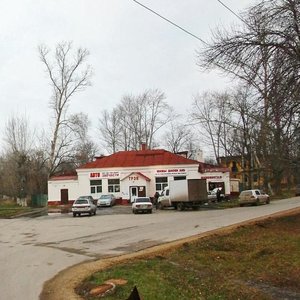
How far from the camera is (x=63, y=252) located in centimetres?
1728

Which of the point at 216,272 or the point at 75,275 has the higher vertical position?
the point at 75,275

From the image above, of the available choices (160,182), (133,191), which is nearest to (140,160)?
(160,182)

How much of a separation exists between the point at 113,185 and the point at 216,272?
48.6 metres

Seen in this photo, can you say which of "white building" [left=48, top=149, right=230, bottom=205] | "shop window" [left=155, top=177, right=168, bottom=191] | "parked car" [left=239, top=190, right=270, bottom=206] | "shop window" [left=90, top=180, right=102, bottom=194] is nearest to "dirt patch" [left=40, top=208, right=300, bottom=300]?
"parked car" [left=239, top=190, right=270, bottom=206]

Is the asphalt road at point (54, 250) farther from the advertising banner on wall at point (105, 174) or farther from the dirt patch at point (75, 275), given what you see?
the advertising banner on wall at point (105, 174)

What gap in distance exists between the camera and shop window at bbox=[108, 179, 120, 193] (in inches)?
2366

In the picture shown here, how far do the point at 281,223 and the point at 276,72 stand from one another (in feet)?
31.0

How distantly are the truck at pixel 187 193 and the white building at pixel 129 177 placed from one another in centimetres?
1408

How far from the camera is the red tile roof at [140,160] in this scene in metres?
60.7

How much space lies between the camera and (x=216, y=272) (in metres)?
12.2

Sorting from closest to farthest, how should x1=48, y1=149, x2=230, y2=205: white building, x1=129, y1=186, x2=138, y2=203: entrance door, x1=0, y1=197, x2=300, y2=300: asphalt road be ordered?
1. x1=0, y1=197, x2=300, y2=300: asphalt road
2. x1=129, y1=186, x2=138, y2=203: entrance door
3. x1=48, y1=149, x2=230, y2=205: white building

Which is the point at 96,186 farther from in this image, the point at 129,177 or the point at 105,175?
the point at 129,177

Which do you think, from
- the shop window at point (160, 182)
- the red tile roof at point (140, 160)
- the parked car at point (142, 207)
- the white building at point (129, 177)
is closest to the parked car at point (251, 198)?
the parked car at point (142, 207)

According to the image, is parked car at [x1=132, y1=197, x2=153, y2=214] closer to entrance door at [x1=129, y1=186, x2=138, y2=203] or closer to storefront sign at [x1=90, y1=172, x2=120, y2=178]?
entrance door at [x1=129, y1=186, x2=138, y2=203]
